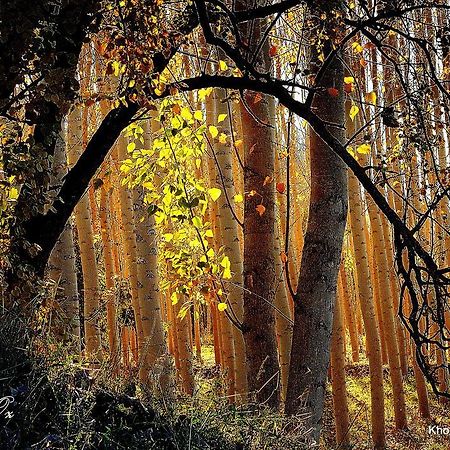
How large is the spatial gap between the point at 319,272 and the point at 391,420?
8.76m

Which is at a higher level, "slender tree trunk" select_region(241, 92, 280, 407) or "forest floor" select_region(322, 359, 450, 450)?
"slender tree trunk" select_region(241, 92, 280, 407)

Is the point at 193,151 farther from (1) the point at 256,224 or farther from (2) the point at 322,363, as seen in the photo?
(2) the point at 322,363

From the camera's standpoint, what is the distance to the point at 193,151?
14.9 ft

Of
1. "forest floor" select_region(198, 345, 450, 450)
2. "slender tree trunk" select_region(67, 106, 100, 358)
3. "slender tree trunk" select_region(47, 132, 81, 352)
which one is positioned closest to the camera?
"slender tree trunk" select_region(47, 132, 81, 352)

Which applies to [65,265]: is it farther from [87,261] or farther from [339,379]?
[339,379]

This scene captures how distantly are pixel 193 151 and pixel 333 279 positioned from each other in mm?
1345

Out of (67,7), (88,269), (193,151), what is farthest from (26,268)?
(88,269)

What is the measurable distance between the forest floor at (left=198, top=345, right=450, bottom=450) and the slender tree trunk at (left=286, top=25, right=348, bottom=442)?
354 centimetres

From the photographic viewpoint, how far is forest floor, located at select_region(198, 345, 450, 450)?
10.1 metres

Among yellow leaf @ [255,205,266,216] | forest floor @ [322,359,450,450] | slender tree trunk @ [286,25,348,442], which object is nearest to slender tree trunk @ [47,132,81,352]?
yellow leaf @ [255,205,266,216]

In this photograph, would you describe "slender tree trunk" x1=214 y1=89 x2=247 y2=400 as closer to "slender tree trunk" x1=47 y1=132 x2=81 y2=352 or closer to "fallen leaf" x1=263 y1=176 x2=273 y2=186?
"fallen leaf" x1=263 y1=176 x2=273 y2=186

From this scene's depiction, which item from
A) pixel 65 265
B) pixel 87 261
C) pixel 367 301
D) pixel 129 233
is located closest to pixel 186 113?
pixel 65 265

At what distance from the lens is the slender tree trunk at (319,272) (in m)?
4.44

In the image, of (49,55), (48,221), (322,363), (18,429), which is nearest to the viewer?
(18,429)
